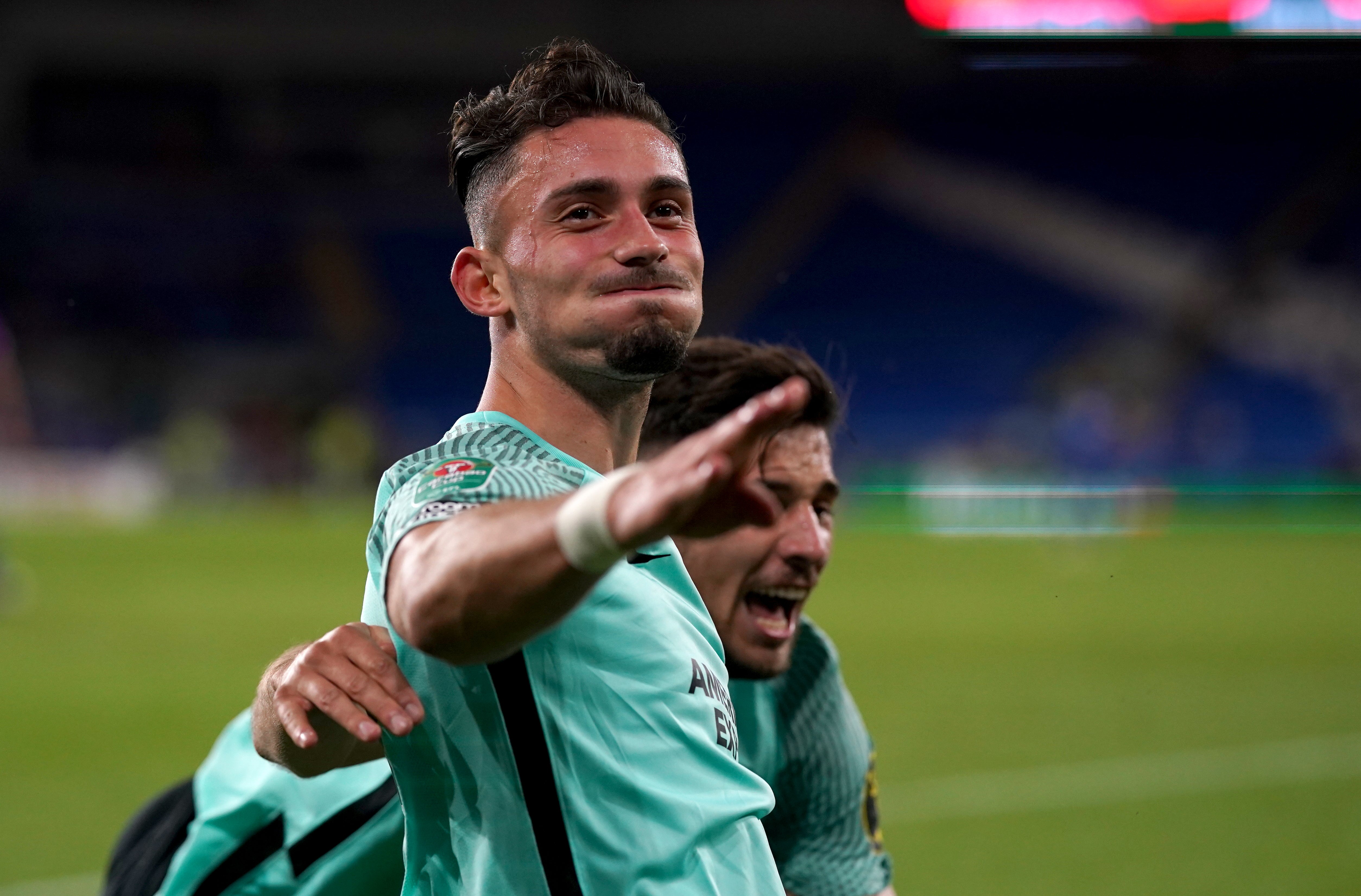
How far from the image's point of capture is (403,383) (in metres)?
31.0

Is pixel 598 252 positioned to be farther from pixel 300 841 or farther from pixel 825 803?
pixel 300 841

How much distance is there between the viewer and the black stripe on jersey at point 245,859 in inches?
123

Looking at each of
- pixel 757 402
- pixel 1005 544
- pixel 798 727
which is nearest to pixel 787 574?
pixel 798 727

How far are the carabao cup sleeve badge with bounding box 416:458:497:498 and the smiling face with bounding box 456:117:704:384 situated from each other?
0.32m

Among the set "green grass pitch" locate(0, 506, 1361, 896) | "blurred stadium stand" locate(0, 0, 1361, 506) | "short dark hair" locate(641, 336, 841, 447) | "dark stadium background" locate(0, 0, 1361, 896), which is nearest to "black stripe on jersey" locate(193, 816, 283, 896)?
"short dark hair" locate(641, 336, 841, 447)

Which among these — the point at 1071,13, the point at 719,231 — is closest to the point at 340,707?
the point at 1071,13

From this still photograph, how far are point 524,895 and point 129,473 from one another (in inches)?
1026

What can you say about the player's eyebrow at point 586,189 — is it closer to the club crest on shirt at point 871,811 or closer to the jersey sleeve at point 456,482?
the jersey sleeve at point 456,482

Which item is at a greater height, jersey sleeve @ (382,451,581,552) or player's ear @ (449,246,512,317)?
player's ear @ (449,246,512,317)

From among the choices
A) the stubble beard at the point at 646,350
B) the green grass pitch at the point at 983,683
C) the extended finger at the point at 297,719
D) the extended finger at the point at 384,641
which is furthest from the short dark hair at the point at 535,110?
the green grass pitch at the point at 983,683

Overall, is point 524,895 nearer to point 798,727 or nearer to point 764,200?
point 798,727

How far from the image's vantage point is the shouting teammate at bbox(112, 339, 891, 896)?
308cm

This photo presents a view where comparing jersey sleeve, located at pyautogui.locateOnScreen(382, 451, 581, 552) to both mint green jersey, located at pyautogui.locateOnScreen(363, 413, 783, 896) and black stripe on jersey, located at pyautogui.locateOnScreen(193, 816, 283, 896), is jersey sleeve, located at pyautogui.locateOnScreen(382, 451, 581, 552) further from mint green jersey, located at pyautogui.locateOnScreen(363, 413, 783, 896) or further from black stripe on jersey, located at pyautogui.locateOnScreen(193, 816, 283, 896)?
black stripe on jersey, located at pyautogui.locateOnScreen(193, 816, 283, 896)

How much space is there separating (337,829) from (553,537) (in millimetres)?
1811
